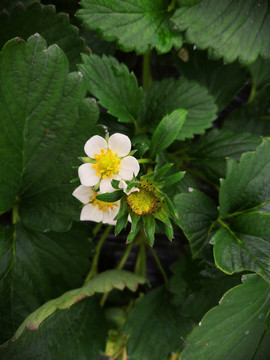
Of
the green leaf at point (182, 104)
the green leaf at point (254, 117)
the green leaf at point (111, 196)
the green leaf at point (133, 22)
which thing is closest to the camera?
the green leaf at point (111, 196)

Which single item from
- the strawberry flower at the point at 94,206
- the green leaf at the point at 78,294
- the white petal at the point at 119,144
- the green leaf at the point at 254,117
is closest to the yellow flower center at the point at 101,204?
the strawberry flower at the point at 94,206

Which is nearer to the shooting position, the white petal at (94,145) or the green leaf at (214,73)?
the white petal at (94,145)

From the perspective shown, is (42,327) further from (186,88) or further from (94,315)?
(186,88)

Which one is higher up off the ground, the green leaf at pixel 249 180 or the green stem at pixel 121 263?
the green leaf at pixel 249 180

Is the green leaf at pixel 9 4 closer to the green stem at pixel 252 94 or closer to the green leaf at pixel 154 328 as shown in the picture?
the green stem at pixel 252 94

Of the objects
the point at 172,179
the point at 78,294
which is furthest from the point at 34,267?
the point at 172,179

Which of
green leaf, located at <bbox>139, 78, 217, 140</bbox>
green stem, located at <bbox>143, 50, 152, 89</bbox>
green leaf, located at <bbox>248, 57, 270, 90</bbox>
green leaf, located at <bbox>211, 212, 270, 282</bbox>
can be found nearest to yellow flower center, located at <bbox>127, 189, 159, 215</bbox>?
green leaf, located at <bbox>211, 212, 270, 282</bbox>
